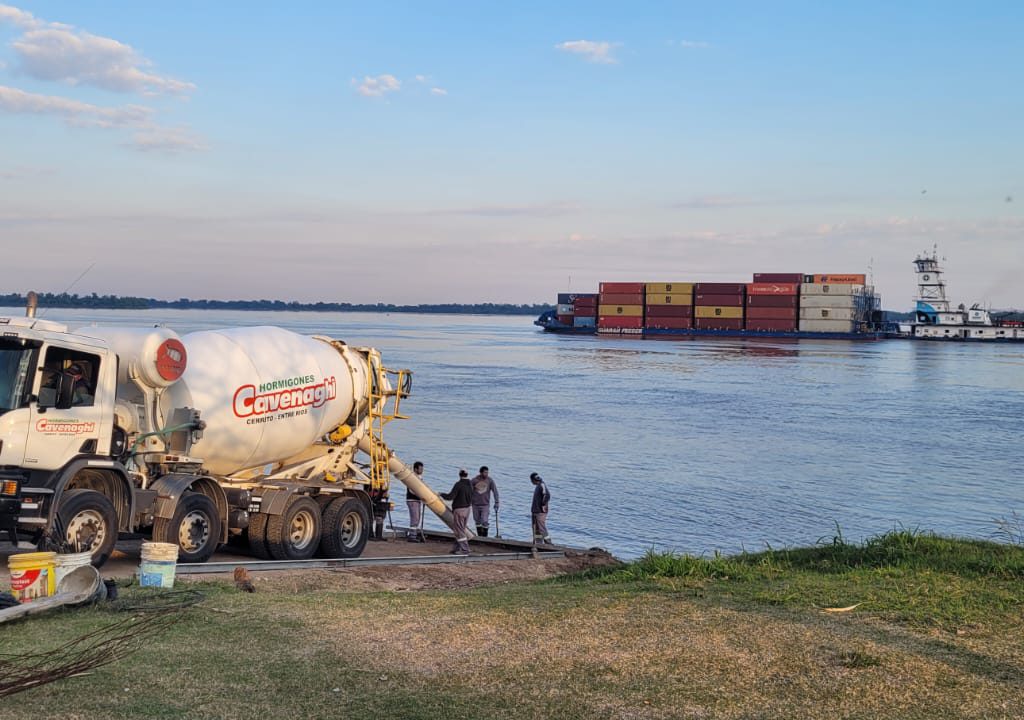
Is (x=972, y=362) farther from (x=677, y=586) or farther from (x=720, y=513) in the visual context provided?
(x=677, y=586)

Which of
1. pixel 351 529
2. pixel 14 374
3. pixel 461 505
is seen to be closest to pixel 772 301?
pixel 461 505

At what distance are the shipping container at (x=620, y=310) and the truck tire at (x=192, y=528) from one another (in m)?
147

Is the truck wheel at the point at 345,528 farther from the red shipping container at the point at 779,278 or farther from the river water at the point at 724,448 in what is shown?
the red shipping container at the point at 779,278

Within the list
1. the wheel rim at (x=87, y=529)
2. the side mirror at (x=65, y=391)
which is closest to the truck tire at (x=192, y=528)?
the wheel rim at (x=87, y=529)

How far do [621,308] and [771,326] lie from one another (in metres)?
23.9

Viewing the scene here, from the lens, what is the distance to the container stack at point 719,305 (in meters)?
151

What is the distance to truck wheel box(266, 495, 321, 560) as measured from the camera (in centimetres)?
1477

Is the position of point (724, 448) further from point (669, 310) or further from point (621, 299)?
point (621, 299)

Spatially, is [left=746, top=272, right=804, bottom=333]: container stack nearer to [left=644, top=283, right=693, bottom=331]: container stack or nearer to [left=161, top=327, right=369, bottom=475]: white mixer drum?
[left=644, top=283, right=693, bottom=331]: container stack

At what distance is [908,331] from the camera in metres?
158

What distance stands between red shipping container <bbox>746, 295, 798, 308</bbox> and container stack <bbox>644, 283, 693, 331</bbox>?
8.88 metres

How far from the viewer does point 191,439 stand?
543 inches

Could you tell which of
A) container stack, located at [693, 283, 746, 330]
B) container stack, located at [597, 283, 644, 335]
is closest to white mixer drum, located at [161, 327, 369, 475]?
container stack, located at [693, 283, 746, 330]

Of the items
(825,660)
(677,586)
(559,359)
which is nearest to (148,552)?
(677,586)
